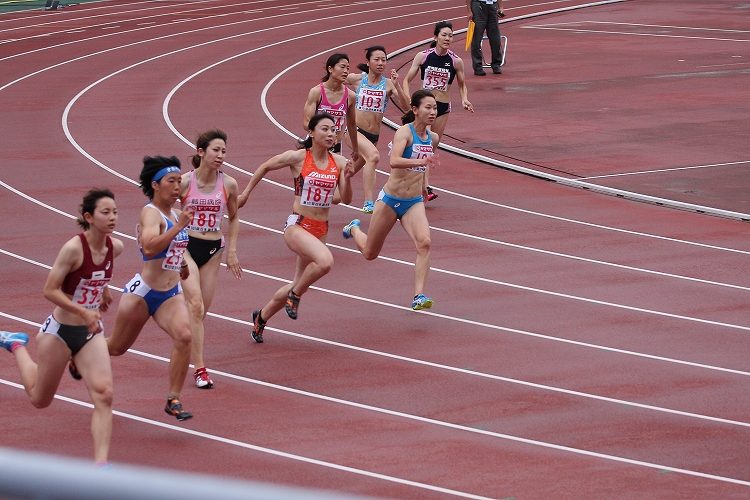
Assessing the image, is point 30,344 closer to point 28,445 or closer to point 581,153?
point 28,445

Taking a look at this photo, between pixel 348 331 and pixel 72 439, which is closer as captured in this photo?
pixel 72 439

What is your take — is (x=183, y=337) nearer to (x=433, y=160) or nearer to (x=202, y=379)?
(x=202, y=379)

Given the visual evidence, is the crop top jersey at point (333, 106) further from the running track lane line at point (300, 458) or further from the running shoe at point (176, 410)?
the running shoe at point (176, 410)

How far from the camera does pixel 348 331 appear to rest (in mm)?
10008

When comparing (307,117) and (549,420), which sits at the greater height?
(307,117)

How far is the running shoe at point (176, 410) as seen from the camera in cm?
766

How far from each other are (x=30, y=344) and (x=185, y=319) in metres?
2.71

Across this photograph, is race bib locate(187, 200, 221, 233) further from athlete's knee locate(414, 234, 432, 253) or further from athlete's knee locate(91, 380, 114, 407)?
athlete's knee locate(414, 234, 432, 253)

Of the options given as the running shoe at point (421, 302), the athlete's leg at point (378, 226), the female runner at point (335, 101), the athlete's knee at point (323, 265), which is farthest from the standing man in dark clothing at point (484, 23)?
the athlete's knee at point (323, 265)

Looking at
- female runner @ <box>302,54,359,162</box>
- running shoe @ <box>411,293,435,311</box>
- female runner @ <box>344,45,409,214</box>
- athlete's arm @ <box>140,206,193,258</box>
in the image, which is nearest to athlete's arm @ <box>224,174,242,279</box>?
athlete's arm @ <box>140,206,193,258</box>

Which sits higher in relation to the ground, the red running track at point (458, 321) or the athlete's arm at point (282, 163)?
the athlete's arm at point (282, 163)

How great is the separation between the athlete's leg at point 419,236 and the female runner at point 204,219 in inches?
87.9

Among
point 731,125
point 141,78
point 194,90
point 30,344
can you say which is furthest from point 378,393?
point 141,78

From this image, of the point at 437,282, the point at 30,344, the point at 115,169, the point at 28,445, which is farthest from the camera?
the point at 115,169
